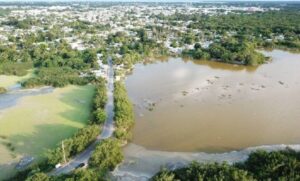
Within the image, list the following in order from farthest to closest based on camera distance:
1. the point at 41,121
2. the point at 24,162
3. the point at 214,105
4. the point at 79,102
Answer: the point at 79,102 → the point at 214,105 → the point at 41,121 → the point at 24,162

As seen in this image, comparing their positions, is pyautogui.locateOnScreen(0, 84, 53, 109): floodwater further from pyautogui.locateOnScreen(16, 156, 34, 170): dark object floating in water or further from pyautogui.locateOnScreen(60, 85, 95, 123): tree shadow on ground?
pyautogui.locateOnScreen(16, 156, 34, 170): dark object floating in water

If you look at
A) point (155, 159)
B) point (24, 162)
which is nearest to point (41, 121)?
point (24, 162)

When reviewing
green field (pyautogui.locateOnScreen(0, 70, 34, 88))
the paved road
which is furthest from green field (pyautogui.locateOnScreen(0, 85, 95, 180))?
green field (pyautogui.locateOnScreen(0, 70, 34, 88))

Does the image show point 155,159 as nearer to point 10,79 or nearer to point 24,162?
Answer: point 24,162

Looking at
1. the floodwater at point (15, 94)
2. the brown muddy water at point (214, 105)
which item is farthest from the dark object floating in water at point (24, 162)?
the floodwater at point (15, 94)

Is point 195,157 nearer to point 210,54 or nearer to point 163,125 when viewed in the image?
point 163,125

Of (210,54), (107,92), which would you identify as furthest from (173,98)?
(210,54)
